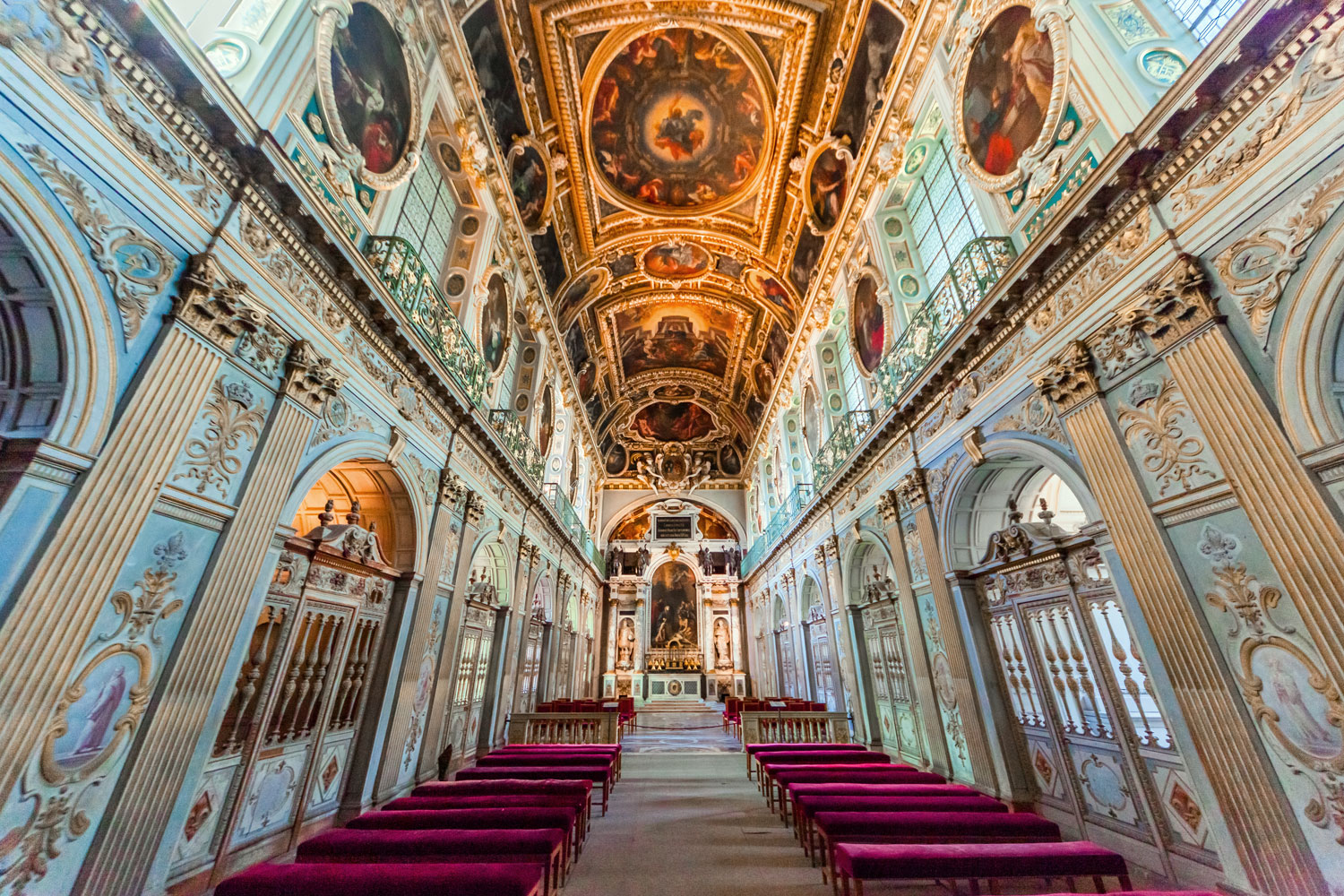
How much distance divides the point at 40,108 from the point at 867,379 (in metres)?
10.2

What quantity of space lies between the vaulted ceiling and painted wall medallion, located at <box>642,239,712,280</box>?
0.05 metres

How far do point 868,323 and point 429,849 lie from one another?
10.0 meters

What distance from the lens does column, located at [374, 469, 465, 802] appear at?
625 cm

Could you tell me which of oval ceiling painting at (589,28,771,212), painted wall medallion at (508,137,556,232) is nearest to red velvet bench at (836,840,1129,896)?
painted wall medallion at (508,137,556,232)

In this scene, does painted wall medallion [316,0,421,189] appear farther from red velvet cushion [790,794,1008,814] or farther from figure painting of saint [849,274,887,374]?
figure painting of saint [849,274,887,374]

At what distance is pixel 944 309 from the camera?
23.3 ft

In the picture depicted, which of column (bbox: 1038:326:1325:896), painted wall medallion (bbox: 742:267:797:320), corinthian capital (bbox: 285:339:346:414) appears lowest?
column (bbox: 1038:326:1325:896)

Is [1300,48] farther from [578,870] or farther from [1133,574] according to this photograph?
[578,870]

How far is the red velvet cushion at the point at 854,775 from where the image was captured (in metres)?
5.68

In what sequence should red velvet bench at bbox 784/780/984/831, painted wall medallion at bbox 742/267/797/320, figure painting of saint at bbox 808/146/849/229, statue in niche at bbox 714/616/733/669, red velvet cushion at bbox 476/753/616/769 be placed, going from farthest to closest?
statue in niche at bbox 714/616/733/669 < painted wall medallion at bbox 742/267/797/320 < figure painting of saint at bbox 808/146/849/229 < red velvet cushion at bbox 476/753/616/769 < red velvet bench at bbox 784/780/984/831

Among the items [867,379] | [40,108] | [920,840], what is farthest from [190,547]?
[867,379]

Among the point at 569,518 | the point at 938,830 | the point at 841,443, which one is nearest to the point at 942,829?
the point at 938,830

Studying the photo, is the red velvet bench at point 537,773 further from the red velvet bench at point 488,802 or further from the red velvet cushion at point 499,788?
the red velvet bench at point 488,802

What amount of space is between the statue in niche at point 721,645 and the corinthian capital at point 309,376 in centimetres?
2056
